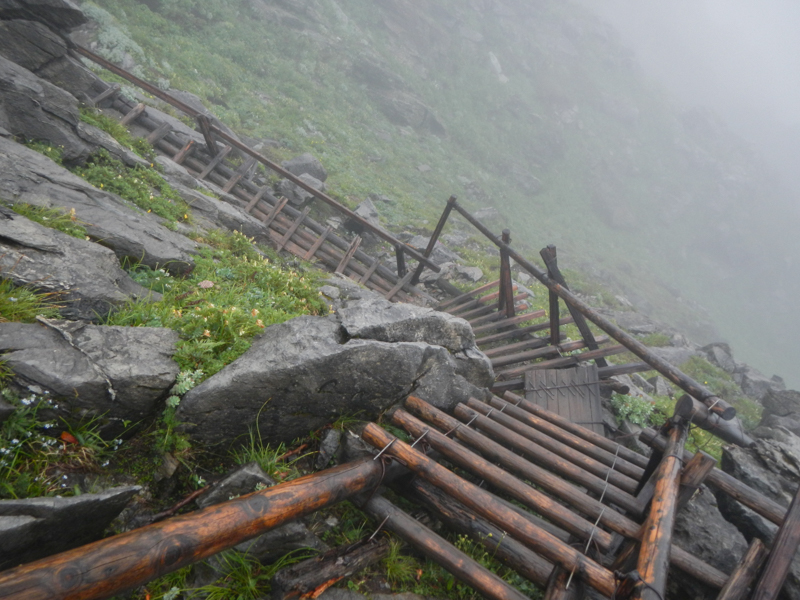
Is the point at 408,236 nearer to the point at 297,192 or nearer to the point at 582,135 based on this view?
→ the point at 297,192

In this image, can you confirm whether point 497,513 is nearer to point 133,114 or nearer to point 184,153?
point 184,153

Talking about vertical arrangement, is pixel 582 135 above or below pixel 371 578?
above

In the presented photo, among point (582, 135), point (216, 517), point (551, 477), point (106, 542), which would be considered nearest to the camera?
point (106, 542)

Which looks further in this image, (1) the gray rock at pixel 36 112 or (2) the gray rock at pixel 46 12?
(2) the gray rock at pixel 46 12

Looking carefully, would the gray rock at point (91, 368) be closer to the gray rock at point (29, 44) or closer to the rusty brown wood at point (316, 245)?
the rusty brown wood at point (316, 245)

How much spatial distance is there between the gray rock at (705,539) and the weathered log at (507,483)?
43.2 inches

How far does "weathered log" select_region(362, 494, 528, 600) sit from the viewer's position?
3.00 metres

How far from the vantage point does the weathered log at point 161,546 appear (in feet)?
5.91

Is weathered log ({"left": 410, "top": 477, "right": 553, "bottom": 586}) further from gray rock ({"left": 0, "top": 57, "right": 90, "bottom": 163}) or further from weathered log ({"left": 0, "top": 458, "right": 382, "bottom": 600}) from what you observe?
gray rock ({"left": 0, "top": 57, "right": 90, "bottom": 163})

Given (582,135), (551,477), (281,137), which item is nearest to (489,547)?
(551,477)

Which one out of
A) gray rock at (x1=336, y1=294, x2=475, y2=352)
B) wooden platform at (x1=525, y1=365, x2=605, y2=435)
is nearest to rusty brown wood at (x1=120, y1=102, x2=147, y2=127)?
gray rock at (x1=336, y1=294, x2=475, y2=352)

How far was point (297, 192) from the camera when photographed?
475 inches

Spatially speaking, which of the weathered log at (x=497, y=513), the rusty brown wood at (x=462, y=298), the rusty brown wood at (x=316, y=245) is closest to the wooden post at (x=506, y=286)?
the rusty brown wood at (x=462, y=298)

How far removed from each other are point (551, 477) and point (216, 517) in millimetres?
3062
